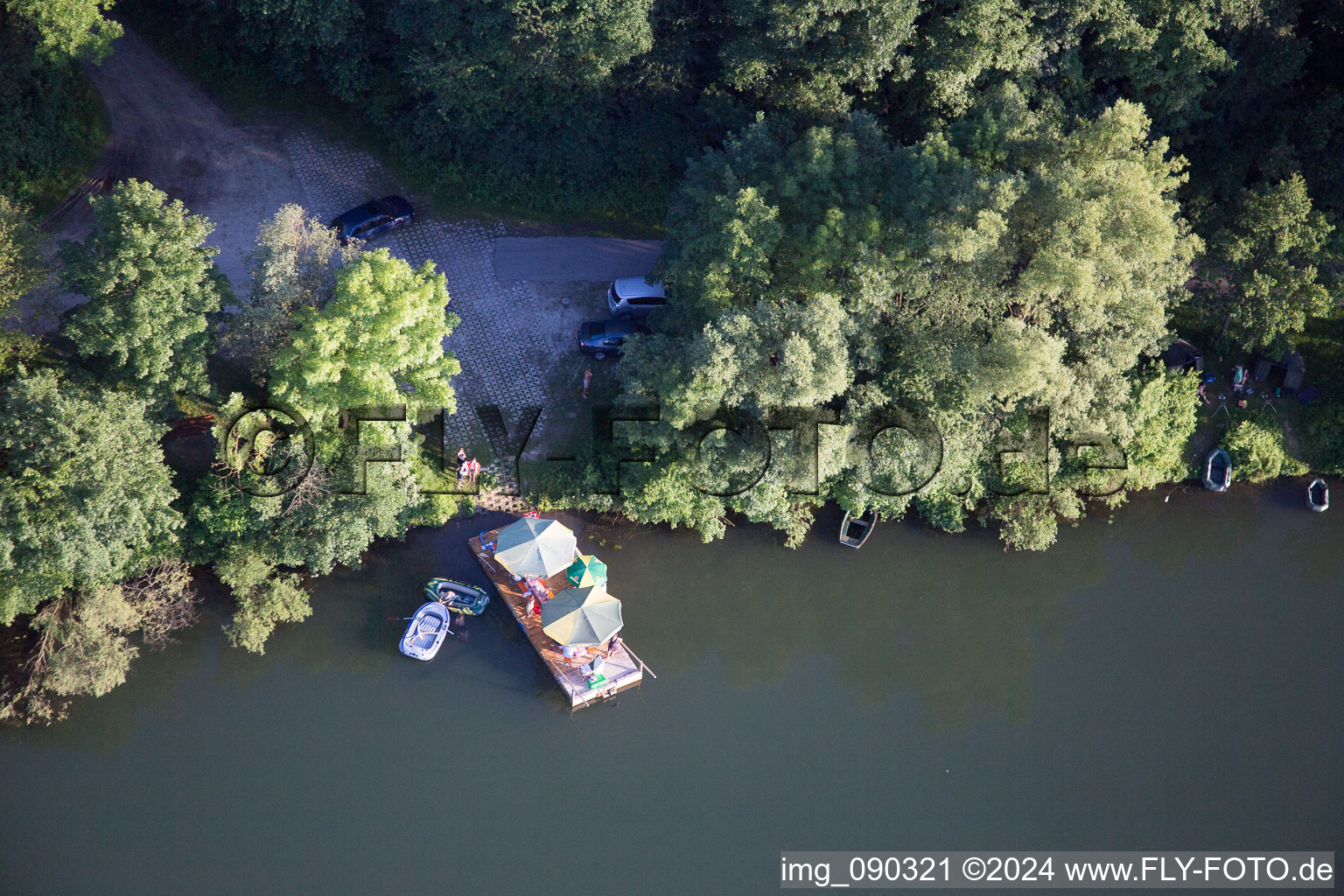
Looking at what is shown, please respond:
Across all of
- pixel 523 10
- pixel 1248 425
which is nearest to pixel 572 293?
pixel 523 10

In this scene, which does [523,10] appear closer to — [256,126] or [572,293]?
[572,293]

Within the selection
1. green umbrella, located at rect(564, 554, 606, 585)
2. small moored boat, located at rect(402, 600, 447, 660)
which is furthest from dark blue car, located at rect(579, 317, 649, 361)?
small moored boat, located at rect(402, 600, 447, 660)

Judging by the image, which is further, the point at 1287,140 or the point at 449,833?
the point at 1287,140

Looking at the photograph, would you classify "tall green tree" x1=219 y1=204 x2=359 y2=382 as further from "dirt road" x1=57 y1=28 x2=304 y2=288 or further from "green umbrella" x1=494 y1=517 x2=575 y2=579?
"green umbrella" x1=494 y1=517 x2=575 y2=579

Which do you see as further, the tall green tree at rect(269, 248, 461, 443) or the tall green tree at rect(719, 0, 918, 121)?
the tall green tree at rect(719, 0, 918, 121)

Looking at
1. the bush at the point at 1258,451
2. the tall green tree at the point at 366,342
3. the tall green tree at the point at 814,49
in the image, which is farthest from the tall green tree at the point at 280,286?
the bush at the point at 1258,451
